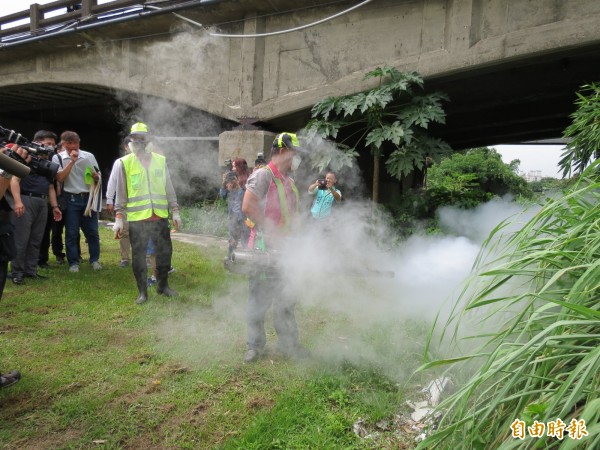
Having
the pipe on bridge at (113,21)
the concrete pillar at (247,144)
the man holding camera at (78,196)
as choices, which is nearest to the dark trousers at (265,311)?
the man holding camera at (78,196)

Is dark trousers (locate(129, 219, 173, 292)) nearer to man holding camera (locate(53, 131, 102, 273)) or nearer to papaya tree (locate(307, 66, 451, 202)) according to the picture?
man holding camera (locate(53, 131, 102, 273))

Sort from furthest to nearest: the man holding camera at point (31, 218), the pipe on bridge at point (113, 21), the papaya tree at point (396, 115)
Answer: the pipe on bridge at point (113, 21), the papaya tree at point (396, 115), the man holding camera at point (31, 218)

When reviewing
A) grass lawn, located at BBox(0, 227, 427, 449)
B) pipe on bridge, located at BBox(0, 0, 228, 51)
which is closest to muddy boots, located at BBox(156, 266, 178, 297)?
grass lawn, located at BBox(0, 227, 427, 449)

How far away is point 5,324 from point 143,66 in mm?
6743

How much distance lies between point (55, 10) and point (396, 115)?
9562mm

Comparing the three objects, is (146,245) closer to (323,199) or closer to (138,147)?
(138,147)

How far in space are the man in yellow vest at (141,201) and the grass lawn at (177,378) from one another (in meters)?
0.58

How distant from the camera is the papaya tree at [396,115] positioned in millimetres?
6570

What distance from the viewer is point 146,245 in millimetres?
5125

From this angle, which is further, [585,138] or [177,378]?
[585,138]

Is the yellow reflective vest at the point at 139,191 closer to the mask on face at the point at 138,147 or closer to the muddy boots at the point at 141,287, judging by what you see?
the mask on face at the point at 138,147

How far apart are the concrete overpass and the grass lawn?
4502mm

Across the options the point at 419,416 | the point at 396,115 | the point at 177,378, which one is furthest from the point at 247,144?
the point at 419,416

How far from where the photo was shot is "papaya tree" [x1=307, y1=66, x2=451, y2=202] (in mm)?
6570
